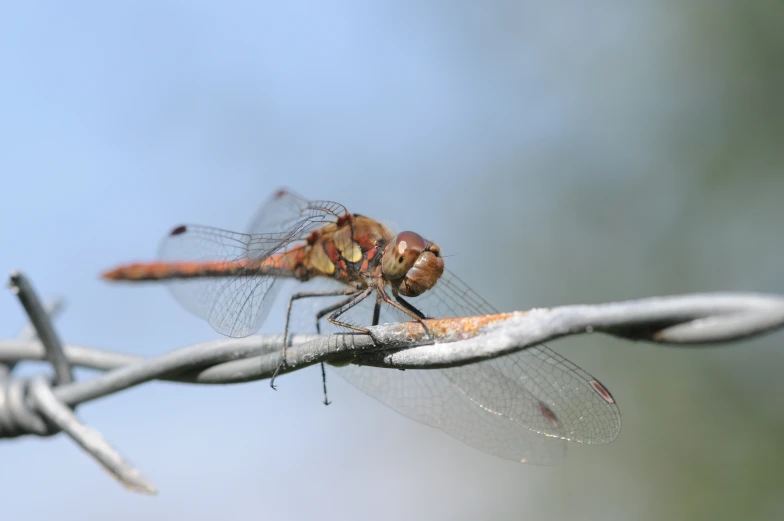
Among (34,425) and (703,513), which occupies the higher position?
(703,513)

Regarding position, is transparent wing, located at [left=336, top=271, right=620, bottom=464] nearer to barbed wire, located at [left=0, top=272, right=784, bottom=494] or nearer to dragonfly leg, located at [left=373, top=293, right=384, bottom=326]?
dragonfly leg, located at [left=373, top=293, right=384, bottom=326]

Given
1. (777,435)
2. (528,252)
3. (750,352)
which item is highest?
(528,252)

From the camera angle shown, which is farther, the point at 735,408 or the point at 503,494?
the point at 503,494

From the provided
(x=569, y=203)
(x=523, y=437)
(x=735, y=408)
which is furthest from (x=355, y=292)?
(x=569, y=203)

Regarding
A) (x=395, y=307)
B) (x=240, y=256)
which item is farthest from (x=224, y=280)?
(x=395, y=307)

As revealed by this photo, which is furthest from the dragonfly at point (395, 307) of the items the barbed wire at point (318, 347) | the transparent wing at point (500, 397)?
the barbed wire at point (318, 347)

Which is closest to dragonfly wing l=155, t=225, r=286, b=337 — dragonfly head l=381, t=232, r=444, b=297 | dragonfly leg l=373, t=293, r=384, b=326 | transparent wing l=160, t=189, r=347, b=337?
transparent wing l=160, t=189, r=347, b=337

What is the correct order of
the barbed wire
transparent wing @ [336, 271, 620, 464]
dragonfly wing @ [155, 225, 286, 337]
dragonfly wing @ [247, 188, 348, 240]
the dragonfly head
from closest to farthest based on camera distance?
the barbed wire
transparent wing @ [336, 271, 620, 464]
the dragonfly head
dragonfly wing @ [155, 225, 286, 337]
dragonfly wing @ [247, 188, 348, 240]

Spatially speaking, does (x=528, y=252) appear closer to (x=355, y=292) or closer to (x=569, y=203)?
(x=569, y=203)
